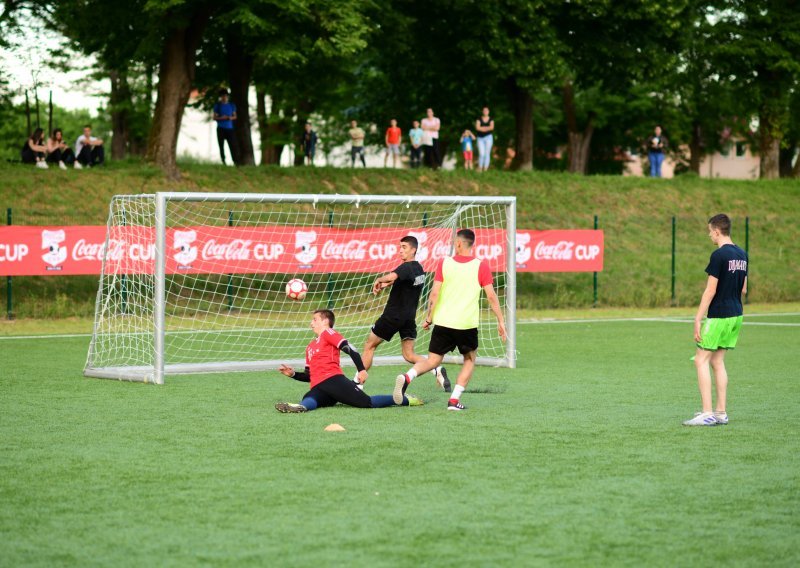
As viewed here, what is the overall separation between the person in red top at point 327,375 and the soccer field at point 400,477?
0.55ft

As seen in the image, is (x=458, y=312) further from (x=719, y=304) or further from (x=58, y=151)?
(x=58, y=151)

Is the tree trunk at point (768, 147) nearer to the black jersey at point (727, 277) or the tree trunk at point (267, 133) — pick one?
the tree trunk at point (267, 133)

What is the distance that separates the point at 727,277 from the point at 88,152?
22111 millimetres

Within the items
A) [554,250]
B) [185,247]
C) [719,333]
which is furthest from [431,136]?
[719,333]

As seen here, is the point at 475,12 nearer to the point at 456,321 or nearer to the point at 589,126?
the point at 589,126

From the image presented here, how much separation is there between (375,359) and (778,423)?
655 cm

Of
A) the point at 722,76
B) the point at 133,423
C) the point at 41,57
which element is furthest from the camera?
the point at 722,76

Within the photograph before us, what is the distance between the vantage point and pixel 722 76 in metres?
45.1

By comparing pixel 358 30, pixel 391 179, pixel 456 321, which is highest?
pixel 358 30

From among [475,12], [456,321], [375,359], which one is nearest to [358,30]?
[475,12]

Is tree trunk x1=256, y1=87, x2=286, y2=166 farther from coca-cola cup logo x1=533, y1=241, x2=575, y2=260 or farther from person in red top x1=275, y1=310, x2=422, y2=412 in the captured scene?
person in red top x1=275, y1=310, x2=422, y2=412

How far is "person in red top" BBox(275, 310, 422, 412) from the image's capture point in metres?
10.9

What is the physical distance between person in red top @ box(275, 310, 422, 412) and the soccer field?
0.55ft

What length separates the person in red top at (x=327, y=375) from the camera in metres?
10.9
